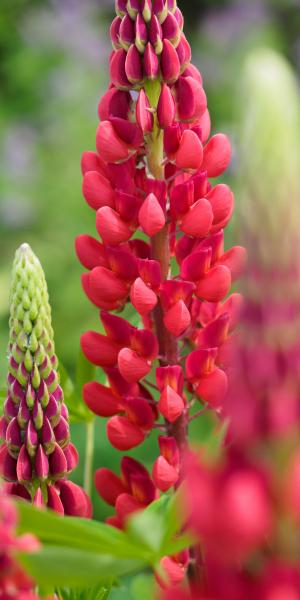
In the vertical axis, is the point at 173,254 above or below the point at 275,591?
above

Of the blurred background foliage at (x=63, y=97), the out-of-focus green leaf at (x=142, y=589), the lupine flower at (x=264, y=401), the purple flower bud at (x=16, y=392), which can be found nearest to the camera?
the lupine flower at (x=264, y=401)

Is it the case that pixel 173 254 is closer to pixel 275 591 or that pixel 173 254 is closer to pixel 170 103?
pixel 170 103

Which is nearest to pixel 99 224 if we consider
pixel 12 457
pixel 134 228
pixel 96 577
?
pixel 134 228

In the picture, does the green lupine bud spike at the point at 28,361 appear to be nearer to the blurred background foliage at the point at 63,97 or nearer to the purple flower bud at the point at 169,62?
the purple flower bud at the point at 169,62

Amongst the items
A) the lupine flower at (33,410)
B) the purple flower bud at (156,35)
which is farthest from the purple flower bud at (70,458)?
the purple flower bud at (156,35)

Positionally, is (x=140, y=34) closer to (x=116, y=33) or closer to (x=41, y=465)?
(x=116, y=33)

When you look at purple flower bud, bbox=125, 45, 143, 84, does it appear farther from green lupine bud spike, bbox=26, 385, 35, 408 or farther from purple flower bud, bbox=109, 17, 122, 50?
green lupine bud spike, bbox=26, 385, 35, 408

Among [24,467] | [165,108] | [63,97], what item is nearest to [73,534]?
[24,467]
